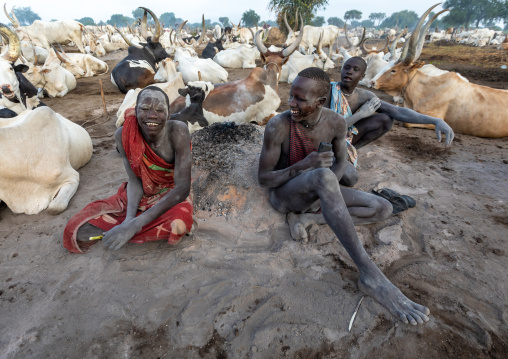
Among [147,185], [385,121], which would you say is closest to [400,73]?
[385,121]

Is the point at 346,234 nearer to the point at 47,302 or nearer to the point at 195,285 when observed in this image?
the point at 195,285

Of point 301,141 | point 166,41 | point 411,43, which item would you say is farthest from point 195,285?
point 166,41

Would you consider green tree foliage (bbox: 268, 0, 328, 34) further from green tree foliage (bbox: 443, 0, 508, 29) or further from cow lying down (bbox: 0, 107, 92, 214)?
green tree foliage (bbox: 443, 0, 508, 29)

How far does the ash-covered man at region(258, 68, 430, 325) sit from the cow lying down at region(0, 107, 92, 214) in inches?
86.2

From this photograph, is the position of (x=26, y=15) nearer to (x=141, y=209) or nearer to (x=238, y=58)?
(x=238, y=58)

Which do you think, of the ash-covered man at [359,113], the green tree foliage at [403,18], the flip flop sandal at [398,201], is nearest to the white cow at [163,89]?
the ash-covered man at [359,113]

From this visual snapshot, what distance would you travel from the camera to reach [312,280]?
6.41 feet

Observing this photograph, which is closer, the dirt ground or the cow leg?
the dirt ground

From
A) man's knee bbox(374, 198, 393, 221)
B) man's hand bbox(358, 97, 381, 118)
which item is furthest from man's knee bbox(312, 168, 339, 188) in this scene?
man's hand bbox(358, 97, 381, 118)

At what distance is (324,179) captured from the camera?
6.16 feet

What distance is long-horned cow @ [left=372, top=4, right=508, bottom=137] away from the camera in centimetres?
483

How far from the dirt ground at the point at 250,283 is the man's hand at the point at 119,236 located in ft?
0.71

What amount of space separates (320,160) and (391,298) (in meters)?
0.94

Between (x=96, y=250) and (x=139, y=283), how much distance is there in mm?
578
